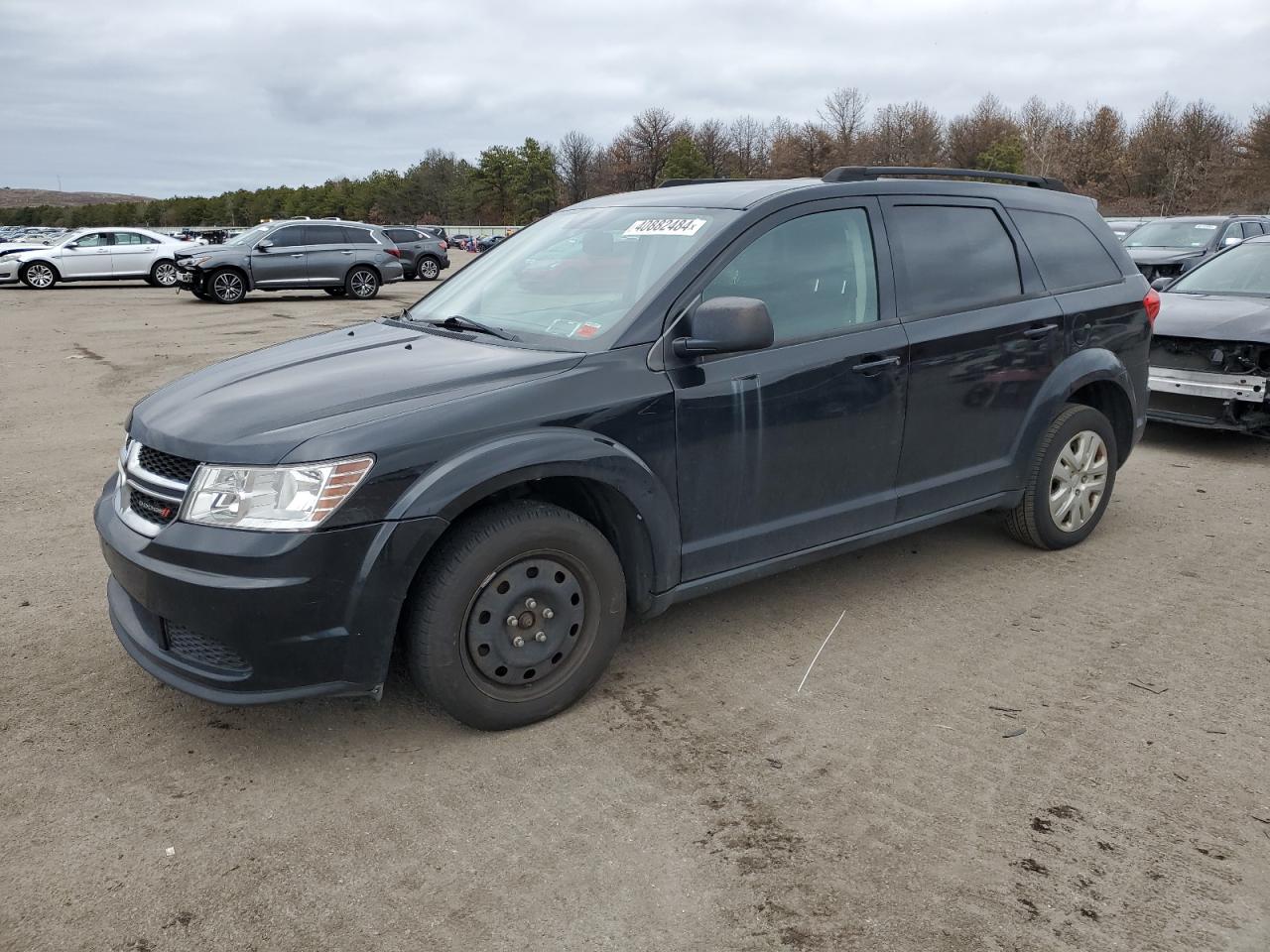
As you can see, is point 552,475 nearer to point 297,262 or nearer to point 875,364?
point 875,364

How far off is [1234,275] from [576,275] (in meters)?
6.80

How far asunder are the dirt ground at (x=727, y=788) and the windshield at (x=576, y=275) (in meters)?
1.35

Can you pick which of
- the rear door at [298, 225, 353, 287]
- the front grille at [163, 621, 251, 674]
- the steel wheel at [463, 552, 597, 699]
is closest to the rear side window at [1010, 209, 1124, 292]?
the steel wheel at [463, 552, 597, 699]

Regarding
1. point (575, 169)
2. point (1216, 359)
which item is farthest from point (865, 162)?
point (1216, 359)

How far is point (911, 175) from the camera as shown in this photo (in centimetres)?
459

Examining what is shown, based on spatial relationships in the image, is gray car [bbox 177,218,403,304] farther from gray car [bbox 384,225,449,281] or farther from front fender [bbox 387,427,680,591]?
front fender [bbox 387,427,680,591]

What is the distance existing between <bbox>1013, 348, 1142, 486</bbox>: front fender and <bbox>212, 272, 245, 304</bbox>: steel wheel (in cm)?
1900

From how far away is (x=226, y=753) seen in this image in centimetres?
327

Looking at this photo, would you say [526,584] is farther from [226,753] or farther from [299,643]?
[226,753]

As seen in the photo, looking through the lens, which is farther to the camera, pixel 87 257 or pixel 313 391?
pixel 87 257

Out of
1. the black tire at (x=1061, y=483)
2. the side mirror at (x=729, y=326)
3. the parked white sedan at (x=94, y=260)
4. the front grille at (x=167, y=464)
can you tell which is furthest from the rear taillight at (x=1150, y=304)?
the parked white sedan at (x=94, y=260)

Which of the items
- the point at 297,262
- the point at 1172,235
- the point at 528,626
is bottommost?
the point at 528,626

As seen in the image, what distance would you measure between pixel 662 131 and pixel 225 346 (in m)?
83.1

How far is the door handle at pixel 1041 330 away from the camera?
4680mm
